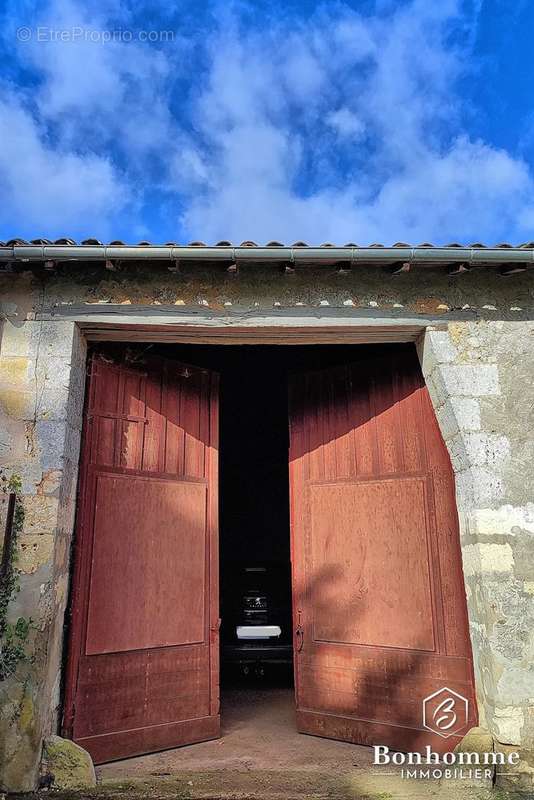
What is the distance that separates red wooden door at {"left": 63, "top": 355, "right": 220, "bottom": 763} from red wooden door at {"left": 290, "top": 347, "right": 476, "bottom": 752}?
0.80 meters

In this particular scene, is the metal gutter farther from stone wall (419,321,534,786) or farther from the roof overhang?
stone wall (419,321,534,786)

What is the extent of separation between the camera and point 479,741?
11.7ft

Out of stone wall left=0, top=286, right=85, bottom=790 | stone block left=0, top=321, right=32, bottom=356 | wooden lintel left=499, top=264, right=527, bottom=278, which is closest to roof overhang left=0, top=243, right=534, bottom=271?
wooden lintel left=499, top=264, right=527, bottom=278

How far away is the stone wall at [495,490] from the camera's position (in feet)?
11.9

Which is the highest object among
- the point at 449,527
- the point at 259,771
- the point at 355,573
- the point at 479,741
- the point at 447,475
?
the point at 447,475

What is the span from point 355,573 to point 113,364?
2485 mm

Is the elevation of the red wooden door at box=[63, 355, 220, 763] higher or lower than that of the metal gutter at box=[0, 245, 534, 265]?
lower

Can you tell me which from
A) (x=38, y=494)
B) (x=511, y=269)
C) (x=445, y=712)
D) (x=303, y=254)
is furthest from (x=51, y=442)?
(x=511, y=269)

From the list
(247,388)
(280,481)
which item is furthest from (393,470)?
(280,481)

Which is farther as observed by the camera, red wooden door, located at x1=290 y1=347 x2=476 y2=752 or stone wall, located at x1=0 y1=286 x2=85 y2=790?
red wooden door, located at x1=290 y1=347 x2=476 y2=752

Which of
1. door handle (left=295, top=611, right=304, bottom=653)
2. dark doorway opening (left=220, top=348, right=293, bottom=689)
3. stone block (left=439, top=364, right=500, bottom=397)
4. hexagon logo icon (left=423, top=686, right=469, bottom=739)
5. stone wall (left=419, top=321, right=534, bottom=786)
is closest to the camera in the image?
stone wall (left=419, top=321, right=534, bottom=786)

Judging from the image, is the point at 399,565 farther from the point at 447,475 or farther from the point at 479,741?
the point at 479,741

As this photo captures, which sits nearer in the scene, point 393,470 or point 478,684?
point 478,684

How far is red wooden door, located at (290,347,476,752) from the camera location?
414 centimetres
